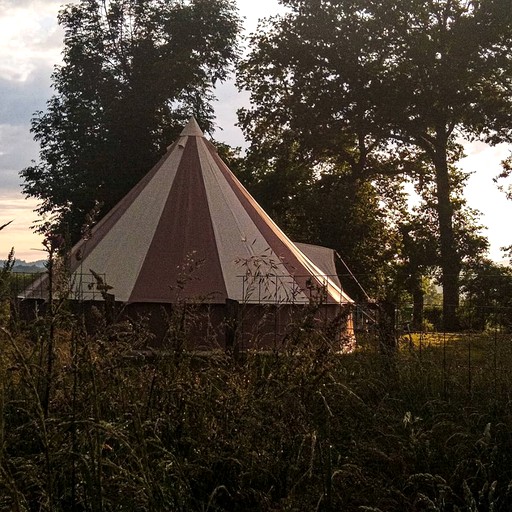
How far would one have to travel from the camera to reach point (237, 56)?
21.5 m

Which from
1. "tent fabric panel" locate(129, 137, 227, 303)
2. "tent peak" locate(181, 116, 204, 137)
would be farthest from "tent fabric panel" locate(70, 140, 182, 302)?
"tent peak" locate(181, 116, 204, 137)

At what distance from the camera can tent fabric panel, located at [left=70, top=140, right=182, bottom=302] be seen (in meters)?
9.08

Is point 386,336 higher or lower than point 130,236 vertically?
lower

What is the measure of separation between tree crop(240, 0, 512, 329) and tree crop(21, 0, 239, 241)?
1776mm

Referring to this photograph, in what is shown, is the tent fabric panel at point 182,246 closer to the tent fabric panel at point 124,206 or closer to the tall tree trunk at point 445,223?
the tent fabric panel at point 124,206

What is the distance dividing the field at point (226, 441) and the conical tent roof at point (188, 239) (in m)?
5.36

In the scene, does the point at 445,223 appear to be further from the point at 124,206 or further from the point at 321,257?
the point at 124,206

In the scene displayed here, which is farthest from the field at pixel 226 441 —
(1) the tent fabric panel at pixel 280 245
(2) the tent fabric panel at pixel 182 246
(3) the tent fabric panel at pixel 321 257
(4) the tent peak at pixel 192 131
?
(3) the tent fabric panel at pixel 321 257

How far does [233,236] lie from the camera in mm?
9383

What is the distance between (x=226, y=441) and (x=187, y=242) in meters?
6.80

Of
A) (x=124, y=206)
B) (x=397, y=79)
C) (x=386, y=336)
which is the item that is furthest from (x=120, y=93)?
(x=386, y=336)

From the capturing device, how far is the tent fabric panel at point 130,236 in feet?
29.8

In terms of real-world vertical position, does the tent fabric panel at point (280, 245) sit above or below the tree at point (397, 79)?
below

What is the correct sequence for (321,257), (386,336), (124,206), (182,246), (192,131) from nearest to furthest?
1. (386,336)
2. (182,246)
3. (124,206)
4. (192,131)
5. (321,257)
